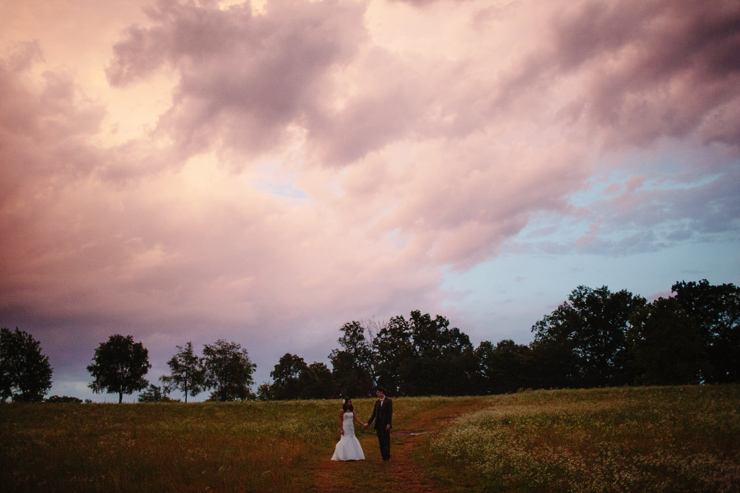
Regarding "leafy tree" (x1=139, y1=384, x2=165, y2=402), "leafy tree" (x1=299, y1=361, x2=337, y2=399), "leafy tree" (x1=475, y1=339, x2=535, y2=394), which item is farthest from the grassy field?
"leafy tree" (x1=139, y1=384, x2=165, y2=402)

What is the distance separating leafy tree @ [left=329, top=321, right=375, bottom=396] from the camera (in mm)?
93875

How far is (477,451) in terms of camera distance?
47.3ft

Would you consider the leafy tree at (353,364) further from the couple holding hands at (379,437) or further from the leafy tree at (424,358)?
the couple holding hands at (379,437)

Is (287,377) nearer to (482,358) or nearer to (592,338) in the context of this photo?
(482,358)

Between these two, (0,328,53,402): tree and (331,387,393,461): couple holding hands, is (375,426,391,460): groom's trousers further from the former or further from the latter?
(0,328,53,402): tree

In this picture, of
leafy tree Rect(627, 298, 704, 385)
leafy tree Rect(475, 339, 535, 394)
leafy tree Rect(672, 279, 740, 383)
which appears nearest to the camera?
leafy tree Rect(627, 298, 704, 385)

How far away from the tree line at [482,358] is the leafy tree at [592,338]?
21 centimetres

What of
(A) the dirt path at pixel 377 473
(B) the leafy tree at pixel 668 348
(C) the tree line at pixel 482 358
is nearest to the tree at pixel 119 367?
(C) the tree line at pixel 482 358

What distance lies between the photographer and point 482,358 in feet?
308

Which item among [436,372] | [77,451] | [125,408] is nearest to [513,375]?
[436,372]

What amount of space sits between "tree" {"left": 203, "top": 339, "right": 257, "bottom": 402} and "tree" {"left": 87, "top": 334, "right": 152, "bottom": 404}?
38.8 feet

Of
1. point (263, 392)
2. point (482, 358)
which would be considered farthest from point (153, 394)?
point (482, 358)

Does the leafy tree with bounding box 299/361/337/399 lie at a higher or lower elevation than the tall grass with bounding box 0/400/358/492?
lower

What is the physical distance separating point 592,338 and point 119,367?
313ft
